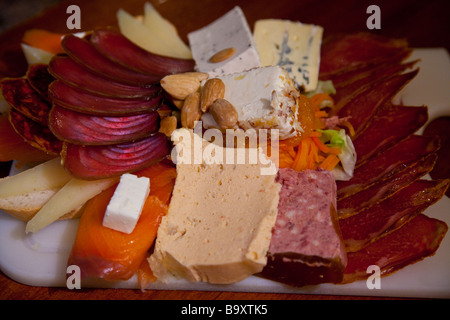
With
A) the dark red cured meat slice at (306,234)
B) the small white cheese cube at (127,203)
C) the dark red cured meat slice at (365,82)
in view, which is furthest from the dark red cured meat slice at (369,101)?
the small white cheese cube at (127,203)

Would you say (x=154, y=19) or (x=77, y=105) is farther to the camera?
(x=154, y=19)

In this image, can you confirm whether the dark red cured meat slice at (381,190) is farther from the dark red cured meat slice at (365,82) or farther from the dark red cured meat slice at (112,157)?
the dark red cured meat slice at (112,157)

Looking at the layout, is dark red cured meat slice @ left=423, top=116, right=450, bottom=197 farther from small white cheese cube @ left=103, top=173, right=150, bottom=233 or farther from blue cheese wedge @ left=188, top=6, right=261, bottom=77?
small white cheese cube @ left=103, top=173, right=150, bottom=233

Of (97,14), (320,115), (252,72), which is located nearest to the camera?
(252,72)

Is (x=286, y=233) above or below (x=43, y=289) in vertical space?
above
